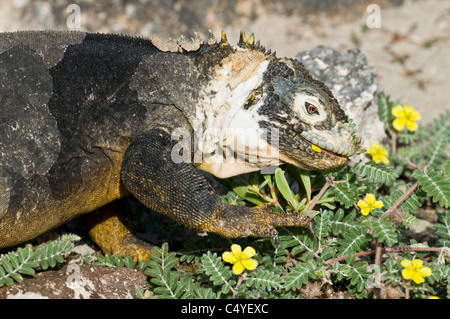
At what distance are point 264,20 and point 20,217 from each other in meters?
7.00

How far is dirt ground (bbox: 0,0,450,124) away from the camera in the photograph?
9.96 metres

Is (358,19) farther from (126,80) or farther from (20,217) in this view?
(20,217)

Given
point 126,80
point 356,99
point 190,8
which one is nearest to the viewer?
point 126,80

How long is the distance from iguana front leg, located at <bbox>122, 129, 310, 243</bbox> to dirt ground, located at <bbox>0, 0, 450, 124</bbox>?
5.44m

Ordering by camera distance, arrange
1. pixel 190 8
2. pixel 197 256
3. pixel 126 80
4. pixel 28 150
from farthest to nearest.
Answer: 1. pixel 190 8
2. pixel 197 256
3. pixel 126 80
4. pixel 28 150

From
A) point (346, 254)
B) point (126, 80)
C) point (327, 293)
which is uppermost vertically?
point (126, 80)

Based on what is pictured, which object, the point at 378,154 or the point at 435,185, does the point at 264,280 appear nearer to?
the point at 435,185

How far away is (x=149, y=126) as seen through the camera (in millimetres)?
4727

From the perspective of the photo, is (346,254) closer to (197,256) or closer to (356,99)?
(197,256)

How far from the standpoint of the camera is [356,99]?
21.8 feet

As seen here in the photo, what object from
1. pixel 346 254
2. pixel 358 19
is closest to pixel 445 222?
pixel 346 254

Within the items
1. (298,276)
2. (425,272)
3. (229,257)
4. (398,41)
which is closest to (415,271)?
(425,272)

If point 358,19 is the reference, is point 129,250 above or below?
below

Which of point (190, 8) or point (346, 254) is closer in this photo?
point (346, 254)
